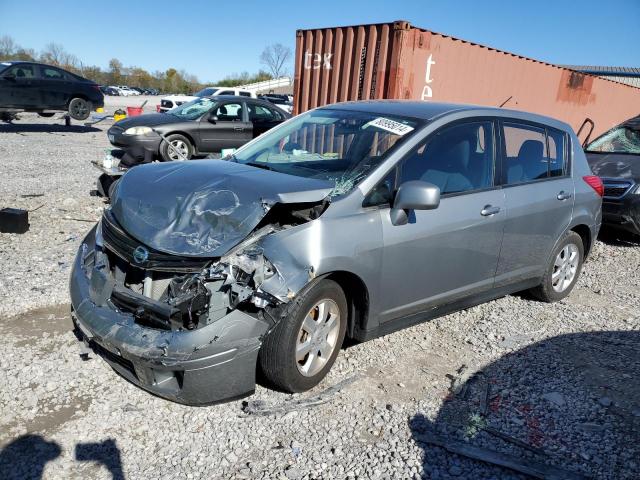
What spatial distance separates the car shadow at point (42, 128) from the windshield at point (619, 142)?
48.9 ft

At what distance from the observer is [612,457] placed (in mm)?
2787

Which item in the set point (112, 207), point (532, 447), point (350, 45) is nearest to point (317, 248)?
point (112, 207)

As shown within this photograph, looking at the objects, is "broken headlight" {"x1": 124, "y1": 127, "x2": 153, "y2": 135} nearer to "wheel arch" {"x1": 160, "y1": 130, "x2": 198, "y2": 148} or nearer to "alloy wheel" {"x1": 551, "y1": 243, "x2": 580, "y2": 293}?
"wheel arch" {"x1": 160, "y1": 130, "x2": 198, "y2": 148}

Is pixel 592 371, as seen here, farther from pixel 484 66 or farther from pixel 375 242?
pixel 484 66

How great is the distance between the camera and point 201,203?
299 centimetres

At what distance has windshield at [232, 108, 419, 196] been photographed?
11.2 feet

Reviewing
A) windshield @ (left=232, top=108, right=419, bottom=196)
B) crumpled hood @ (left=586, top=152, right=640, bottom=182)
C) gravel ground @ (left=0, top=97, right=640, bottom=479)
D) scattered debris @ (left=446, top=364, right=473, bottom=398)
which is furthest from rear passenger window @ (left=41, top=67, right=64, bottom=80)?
scattered debris @ (left=446, top=364, right=473, bottom=398)

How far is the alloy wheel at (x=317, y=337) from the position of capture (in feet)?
9.89

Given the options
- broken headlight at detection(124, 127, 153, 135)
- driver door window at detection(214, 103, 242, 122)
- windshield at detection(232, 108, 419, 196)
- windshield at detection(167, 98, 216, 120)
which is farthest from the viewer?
driver door window at detection(214, 103, 242, 122)

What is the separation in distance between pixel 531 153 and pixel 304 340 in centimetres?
272

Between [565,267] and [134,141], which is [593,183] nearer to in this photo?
[565,267]

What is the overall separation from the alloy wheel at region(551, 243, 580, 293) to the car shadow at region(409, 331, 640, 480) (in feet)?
3.27

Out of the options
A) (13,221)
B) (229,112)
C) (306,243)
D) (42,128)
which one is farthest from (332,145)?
(42,128)

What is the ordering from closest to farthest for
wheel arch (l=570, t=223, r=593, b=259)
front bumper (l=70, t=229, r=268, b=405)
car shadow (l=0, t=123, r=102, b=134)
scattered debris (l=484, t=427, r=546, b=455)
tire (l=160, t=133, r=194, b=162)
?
1. front bumper (l=70, t=229, r=268, b=405)
2. scattered debris (l=484, t=427, r=546, b=455)
3. wheel arch (l=570, t=223, r=593, b=259)
4. tire (l=160, t=133, r=194, b=162)
5. car shadow (l=0, t=123, r=102, b=134)
